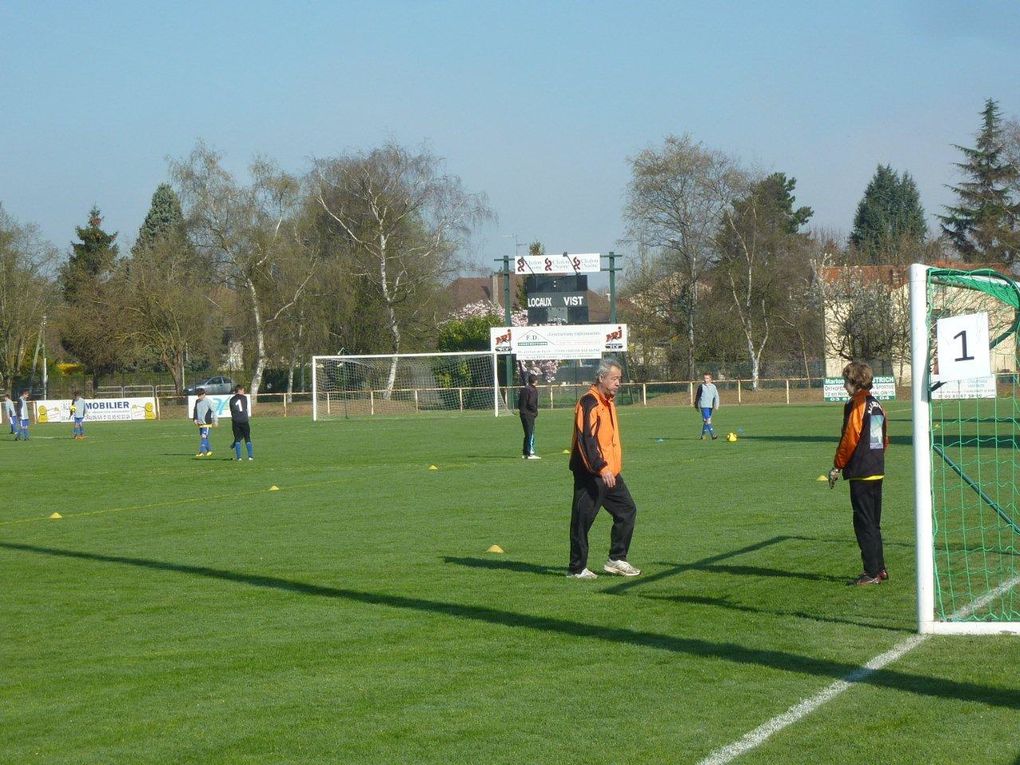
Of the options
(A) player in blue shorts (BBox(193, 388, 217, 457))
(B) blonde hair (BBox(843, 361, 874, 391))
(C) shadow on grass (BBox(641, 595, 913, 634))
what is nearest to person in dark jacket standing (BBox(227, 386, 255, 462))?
(A) player in blue shorts (BBox(193, 388, 217, 457))

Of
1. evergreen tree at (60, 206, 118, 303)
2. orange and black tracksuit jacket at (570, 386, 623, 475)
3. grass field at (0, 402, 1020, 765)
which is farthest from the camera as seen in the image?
evergreen tree at (60, 206, 118, 303)

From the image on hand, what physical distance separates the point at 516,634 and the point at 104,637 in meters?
3.02

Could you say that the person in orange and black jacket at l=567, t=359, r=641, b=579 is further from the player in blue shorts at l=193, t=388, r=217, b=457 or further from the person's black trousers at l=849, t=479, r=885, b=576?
the player in blue shorts at l=193, t=388, r=217, b=457

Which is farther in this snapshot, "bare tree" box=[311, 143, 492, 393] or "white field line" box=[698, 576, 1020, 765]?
"bare tree" box=[311, 143, 492, 393]

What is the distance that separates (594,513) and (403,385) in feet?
169

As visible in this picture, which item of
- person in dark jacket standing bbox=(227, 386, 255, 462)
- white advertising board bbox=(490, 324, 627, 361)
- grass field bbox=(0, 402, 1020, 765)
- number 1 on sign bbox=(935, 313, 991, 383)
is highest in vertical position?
white advertising board bbox=(490, 324, 627, 361)

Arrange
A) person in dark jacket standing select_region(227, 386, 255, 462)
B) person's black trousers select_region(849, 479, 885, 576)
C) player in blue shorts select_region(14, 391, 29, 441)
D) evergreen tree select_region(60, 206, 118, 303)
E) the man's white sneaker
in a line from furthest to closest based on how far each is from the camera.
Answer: evergreen tree select_region(60, 206, 118, 303) < player in blue shorts select_region(14, 391, 29, 441) < person in dark jacket standing select_region(227, 386, 255, 462) < the man's white sneaker < person's black trousers select_region(849, 479, 885, 576)

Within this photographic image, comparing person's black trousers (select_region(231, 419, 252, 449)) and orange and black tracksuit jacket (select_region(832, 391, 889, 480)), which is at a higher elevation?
orange and black tracksuit jacket (select_region(832, 391, 889, 480))

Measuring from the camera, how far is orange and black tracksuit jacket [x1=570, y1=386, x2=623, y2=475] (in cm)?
1058

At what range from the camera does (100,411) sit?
61.9 meters

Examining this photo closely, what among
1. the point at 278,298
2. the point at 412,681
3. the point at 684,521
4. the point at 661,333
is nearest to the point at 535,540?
the point at 684,521

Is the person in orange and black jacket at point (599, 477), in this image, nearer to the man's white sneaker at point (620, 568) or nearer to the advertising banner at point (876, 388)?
the man's white sneaker at point (620, 568)

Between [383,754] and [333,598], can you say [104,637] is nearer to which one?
[333,598]

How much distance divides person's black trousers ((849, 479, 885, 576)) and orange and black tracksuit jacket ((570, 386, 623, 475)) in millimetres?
2021
